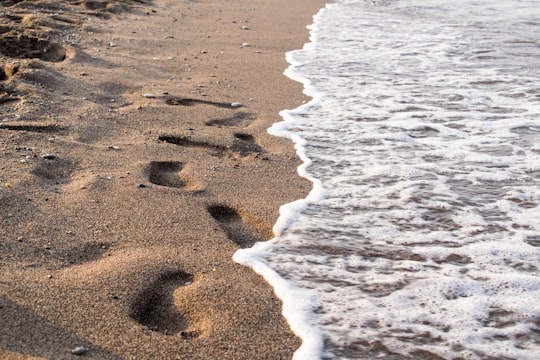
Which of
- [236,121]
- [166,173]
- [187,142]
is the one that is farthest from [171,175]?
[236,121]

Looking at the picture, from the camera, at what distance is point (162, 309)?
225 cm

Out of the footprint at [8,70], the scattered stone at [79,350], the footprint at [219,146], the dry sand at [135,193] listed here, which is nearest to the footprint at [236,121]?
the dry sand at [135,193]

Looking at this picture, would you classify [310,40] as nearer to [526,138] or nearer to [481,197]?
[526,138]

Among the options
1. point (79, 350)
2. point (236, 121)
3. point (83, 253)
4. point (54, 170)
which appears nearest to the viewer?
point (79, 350)

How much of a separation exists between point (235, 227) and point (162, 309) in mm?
735

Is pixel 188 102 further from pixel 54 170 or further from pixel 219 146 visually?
pixel 54 170

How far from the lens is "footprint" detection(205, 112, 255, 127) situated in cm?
424

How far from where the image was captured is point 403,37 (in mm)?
7660

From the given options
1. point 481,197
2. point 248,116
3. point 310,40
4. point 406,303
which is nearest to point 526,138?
point 481,197

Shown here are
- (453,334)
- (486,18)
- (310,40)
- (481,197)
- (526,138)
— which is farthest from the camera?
(486,18)

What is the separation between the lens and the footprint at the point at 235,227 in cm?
280

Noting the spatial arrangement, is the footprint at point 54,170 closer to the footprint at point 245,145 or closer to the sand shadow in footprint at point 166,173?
the sand shadow in footprint at point 166,173

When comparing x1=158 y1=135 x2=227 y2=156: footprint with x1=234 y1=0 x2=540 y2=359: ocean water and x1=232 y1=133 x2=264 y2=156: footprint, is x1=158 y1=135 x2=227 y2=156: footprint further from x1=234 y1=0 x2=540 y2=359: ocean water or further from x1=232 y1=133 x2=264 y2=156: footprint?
x1=234 y1=0 x2=540 y2=359: ocean water

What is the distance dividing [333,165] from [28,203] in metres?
1.69
